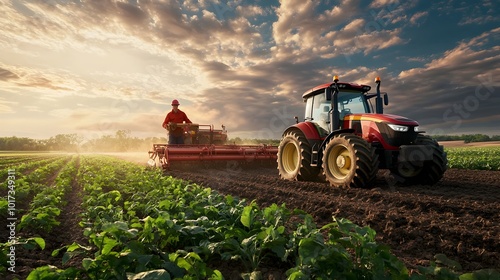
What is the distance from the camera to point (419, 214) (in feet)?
15.2

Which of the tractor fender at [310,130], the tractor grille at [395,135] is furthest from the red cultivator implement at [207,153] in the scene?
the tractor grille at [395,135]

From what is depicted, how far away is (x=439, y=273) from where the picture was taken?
7.08 feet

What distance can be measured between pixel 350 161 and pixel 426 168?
6.25 ft

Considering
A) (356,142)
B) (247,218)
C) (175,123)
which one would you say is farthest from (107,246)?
(175,123)

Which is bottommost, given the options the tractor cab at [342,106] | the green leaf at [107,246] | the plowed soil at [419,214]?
the plowed soil at [419,214]

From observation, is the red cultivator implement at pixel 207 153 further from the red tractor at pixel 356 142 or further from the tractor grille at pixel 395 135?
the tractor grille at pixel 395 135

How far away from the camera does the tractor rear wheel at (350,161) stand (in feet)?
20.4

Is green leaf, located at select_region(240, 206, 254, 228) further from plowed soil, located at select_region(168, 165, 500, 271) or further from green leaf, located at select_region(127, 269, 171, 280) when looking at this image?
plowed soil, located at select_region(168, 165, 500, 271)

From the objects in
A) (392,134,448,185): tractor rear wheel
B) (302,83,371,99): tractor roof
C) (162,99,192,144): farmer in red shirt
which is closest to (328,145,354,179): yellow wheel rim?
(392,134,448,185): tractor rear wheel

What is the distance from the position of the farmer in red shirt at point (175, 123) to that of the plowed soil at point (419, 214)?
5836 mm

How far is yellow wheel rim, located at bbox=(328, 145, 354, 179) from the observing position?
273 inches

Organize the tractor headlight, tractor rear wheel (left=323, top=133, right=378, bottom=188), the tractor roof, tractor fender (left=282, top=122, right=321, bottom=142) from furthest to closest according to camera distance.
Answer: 1. tractor fender (left=282, top=122, right=321, bottom=142)
2. the tractor roof
3. the tractor headlight
4. tractor rear wheel (left=323, top=133, right=378, bottom=188)

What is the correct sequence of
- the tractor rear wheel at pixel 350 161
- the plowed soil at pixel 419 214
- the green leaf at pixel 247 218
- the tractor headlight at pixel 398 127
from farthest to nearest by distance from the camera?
1. the tractor headlight at pixel 398 127
2. the tractor rear wheel at pixel 350 161
3. the plowed soil at pixel 419 214
4. the green leaf at pixel 247 218

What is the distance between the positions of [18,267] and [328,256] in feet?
8.94
